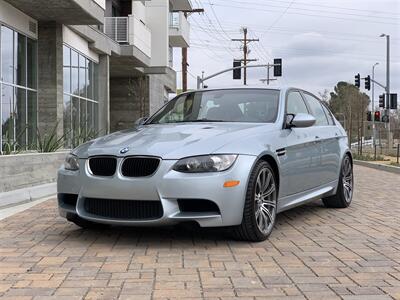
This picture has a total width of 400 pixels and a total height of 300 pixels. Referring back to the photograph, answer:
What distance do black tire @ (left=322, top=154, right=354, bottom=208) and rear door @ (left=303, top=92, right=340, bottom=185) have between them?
0.97ft

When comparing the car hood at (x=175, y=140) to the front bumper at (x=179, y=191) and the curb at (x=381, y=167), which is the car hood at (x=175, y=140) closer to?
the front bumper at (x=179, y=191)

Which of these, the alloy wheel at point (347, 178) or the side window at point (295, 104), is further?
the alloy wheel at point (347, 178)

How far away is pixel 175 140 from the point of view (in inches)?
208

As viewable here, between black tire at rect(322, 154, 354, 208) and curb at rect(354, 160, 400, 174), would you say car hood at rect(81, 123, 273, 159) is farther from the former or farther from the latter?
curb at rect(354, 160, 400, 174)

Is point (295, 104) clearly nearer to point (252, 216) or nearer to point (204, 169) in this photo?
point (252, 216)

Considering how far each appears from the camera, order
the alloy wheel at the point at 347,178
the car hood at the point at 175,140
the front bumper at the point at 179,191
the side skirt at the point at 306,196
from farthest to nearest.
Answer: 1. the alloy wheel at the point at 347,178
2. the side skirt at the point at 306,196
3. the car hood at the point at 175,140
4. the front bumper at the point at 179,191

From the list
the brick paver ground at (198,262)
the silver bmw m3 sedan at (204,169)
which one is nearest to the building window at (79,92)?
the silver bmw m3 sedan at (204,169)

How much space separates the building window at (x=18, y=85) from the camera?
14.7 meters


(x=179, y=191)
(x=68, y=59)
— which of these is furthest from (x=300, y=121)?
(x=68, y=59)

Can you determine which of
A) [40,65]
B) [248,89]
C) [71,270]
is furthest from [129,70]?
[71,270]

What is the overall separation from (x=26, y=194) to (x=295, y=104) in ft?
A: 14.4

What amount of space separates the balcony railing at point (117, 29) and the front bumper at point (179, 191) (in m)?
19.5

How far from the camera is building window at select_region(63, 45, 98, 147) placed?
18.5m

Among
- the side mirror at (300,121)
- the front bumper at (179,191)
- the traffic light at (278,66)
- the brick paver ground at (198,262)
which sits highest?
the traffic light at (278,66)
